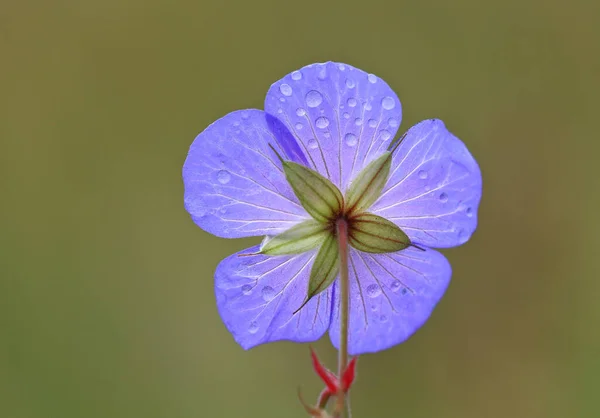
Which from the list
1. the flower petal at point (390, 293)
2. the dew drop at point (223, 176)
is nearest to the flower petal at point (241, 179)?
the dew drop at point (223, 176)

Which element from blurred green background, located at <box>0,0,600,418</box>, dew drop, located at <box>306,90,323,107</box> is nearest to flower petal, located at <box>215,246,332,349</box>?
dew drop, located at <box>306,90,323,107</box>

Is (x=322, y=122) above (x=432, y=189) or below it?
above

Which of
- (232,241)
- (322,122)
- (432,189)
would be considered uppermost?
(322,122)

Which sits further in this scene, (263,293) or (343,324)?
(263,293)

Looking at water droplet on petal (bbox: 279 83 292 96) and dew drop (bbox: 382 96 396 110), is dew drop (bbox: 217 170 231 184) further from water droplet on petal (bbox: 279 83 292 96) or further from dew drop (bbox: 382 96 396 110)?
dew drop (bbox: 382 96 396 110)

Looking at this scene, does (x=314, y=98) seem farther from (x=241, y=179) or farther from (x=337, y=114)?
(x=241, y=179)

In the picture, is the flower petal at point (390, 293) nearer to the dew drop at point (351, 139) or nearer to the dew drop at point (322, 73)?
the dew drop at point (351, 139)

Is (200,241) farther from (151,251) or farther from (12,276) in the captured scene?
(12,276)

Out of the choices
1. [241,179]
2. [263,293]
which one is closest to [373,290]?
[263,293]
